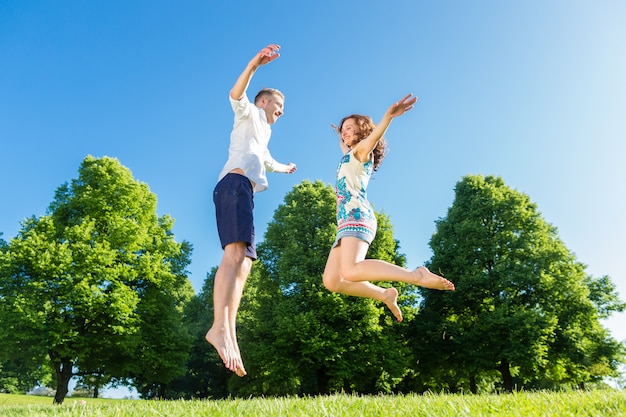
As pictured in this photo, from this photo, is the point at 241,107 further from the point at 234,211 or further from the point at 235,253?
the point at 235,253

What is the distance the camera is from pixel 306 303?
1991 cm

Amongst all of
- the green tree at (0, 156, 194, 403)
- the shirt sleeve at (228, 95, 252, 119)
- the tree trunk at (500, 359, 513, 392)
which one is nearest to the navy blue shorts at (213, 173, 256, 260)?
the shirt sleeve at (228, 95, 252, 119)

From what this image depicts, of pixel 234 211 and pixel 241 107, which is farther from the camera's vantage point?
pixel 241 107

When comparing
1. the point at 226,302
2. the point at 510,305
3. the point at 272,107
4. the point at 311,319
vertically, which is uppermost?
the point at 510,305

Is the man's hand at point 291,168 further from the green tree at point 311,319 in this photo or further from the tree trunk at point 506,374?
the tree trunk at point 506,374

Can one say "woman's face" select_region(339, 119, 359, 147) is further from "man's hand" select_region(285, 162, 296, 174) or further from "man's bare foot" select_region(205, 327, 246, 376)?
"man's bare foot" select_region(205, 327, 246, 376)

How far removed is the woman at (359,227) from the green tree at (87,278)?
1502 cm

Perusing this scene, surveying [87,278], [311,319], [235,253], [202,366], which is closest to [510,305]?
[311,319]

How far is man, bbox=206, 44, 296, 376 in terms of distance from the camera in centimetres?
389

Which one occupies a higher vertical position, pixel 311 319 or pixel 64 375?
pixel 311 319

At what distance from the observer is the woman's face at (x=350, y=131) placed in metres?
5.09

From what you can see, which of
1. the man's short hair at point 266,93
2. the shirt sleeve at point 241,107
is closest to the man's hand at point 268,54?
the shirt sleeve at point 241,107

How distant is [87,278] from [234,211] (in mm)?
15491

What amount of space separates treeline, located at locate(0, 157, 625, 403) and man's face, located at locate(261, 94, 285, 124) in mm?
14753
